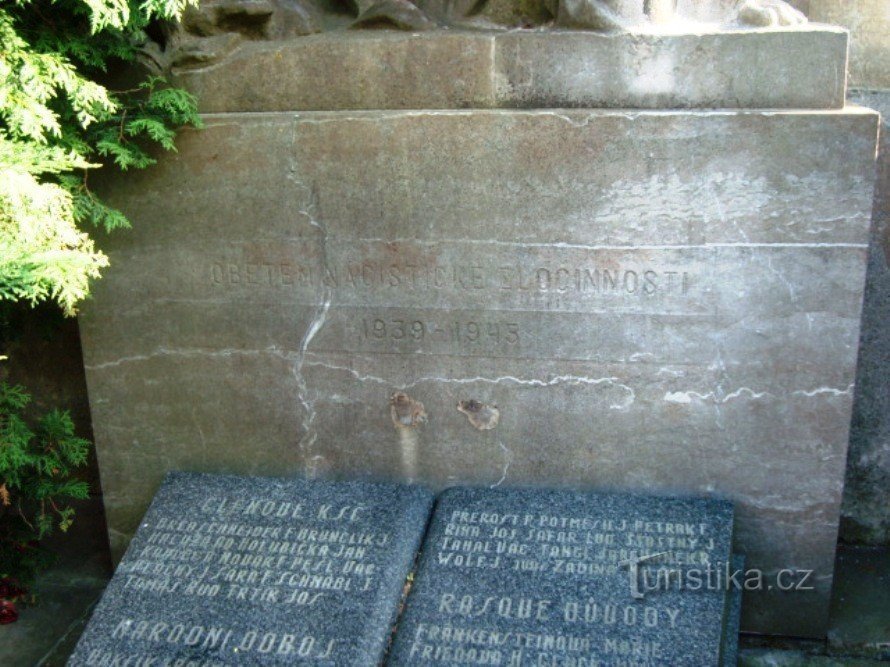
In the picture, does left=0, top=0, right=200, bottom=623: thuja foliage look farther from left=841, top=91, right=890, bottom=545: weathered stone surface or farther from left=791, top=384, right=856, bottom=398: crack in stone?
left=841, top=91, right=890, bottom=545: weathered stone surface

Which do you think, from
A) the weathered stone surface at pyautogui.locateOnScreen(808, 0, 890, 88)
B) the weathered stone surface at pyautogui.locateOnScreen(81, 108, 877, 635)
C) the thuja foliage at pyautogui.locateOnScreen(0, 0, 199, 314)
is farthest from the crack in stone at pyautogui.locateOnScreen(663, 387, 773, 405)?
the thuja foliage at pyautogui.locateOnScreen(0, 0, 199, 314)

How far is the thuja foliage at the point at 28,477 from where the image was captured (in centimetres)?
338

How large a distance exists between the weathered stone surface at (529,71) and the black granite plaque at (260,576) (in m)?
1.50

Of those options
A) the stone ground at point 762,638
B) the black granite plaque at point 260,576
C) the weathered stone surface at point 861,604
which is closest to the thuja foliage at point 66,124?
the black granite plaque at point 260,576

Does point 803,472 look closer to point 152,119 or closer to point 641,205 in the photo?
point 641,205

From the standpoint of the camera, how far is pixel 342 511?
3.47 meters

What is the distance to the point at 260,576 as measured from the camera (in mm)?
3197

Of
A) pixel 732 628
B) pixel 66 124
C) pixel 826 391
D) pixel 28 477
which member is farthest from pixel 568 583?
pixel 66 124

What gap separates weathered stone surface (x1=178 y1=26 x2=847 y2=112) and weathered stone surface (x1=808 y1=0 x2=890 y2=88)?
0.80 m

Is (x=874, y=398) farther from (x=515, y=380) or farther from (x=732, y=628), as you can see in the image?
(x=515, y=380)

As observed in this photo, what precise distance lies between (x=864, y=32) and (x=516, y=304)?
1871 mm

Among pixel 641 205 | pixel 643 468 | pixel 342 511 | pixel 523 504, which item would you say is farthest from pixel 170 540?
pixel 641 205

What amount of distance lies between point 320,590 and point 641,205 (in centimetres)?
173

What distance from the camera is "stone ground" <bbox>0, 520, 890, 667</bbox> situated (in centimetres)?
347
